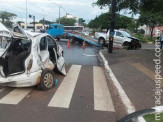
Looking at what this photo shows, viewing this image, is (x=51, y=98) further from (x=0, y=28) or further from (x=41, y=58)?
(x=0, y=28)

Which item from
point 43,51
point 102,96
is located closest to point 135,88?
point 102,96

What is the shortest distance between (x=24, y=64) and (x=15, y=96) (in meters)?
0.94

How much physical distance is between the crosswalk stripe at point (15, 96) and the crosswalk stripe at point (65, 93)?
0.88 metres

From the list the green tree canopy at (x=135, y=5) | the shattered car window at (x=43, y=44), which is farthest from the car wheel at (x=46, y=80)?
the green tree canopy at (x=135, y=5)

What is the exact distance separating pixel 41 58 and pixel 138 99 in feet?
10.3

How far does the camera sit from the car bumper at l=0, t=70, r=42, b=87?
6.47 m

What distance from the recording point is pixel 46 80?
6.93 meters

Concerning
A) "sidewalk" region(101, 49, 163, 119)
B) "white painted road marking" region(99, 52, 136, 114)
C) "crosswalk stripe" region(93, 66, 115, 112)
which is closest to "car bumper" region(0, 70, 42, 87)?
"crosswalk stripe" region(93, 66, 115, 112)

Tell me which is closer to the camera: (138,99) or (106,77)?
(138,99)

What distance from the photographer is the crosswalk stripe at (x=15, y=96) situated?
5.82 metres

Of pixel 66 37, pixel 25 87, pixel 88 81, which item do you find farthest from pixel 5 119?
pixel 66 37

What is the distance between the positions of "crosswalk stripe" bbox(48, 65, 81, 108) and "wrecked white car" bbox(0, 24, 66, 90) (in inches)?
18.3

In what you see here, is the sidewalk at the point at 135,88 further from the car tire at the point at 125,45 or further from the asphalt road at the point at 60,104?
the car tire at the point at 125,45

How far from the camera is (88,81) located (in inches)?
328
